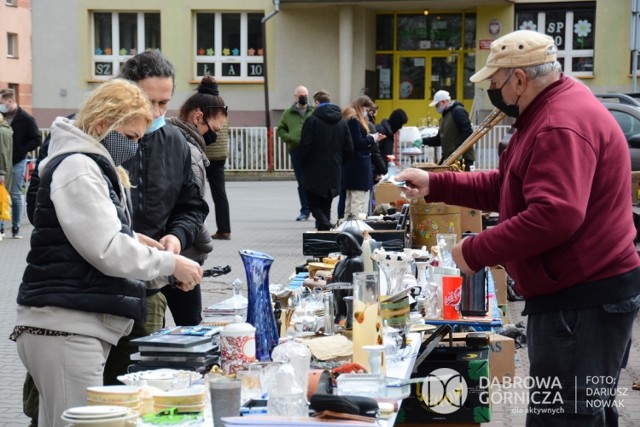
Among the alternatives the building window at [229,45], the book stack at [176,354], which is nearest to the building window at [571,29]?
the building window at [229,45]

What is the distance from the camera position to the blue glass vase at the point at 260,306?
413cm

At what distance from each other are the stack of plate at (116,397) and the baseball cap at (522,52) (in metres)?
1.90

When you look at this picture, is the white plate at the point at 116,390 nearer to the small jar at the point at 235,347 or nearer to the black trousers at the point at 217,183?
the small jar at the point at 235,347

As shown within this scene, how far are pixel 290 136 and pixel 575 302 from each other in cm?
1268

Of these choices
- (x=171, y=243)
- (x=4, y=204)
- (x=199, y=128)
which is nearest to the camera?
(x=171, y=243)

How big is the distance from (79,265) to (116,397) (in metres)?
0.78

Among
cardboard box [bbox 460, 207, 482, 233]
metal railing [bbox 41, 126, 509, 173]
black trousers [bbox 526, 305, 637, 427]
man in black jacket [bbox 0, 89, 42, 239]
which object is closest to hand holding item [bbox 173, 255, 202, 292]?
black trousers [bbox 526, 305, 637, 427]

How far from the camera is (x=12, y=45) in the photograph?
1234 inches

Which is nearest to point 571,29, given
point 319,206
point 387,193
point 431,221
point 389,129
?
point 389,129

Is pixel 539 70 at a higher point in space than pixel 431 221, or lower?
higher

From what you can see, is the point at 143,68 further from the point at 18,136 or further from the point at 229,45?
the point at 229,45

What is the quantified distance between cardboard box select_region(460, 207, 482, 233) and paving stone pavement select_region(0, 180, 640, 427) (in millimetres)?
1012

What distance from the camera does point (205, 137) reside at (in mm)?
6645

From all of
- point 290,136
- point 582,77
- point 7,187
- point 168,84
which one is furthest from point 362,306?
point 582,77
